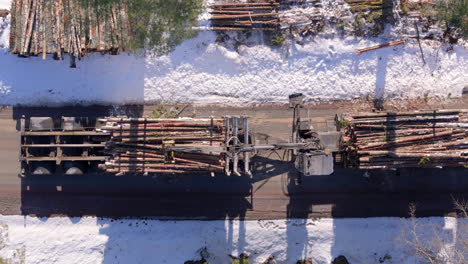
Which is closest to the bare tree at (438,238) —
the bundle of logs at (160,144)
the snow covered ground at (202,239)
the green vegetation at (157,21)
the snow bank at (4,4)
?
the snow covered ground at (202,239)

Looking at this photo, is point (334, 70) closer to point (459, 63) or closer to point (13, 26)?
point (459, 63)

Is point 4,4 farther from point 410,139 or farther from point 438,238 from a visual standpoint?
point 438,238

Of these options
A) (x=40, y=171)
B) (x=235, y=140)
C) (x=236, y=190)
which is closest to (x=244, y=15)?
(x=235, y=140)

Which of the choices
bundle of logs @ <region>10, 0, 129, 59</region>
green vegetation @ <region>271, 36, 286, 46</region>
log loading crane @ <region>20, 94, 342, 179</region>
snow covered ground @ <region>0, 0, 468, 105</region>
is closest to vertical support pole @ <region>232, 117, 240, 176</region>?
log loading crane @ <region>20, 94, 342, 179</region>

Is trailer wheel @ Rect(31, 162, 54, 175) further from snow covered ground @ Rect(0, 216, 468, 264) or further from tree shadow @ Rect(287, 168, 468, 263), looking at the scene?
tree shadow @ Rect(287, 168, 468, 263)

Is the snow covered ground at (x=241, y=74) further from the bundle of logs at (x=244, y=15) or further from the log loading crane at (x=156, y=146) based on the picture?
the log loading crane at (x=156, y=146)

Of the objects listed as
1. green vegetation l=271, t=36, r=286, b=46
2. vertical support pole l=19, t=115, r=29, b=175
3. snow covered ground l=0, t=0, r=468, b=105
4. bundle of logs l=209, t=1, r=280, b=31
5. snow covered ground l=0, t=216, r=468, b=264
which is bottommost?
snow covered ground l=0, t=216, r=468, b=264

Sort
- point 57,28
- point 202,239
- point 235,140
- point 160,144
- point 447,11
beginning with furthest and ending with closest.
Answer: point 202,239 → point 447,11 → point 57,28 → point 160,144 → point 235,140
